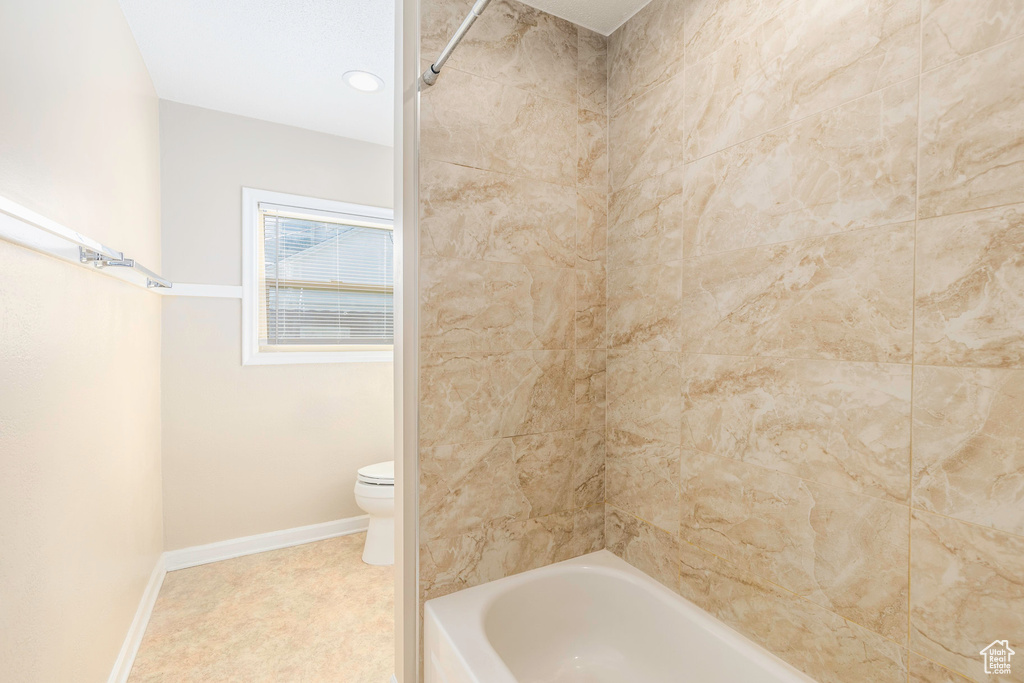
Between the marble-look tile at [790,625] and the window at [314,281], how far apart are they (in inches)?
86.8

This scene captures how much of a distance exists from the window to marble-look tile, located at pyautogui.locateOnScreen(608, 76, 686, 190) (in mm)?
1452

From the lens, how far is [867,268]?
98 cm

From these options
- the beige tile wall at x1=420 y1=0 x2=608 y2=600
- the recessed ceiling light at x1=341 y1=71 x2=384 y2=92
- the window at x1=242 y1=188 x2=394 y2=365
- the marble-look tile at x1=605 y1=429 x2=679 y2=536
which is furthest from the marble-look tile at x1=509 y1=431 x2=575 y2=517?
the recessed ceiling light at x1=341 y1=71 x2=384 y2=92

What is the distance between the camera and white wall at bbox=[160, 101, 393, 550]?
244 centimetres

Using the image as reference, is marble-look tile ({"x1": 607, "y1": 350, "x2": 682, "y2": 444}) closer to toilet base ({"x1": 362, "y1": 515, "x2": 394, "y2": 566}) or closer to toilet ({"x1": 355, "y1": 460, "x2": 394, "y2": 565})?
toilet ({"x1": 355, "y1": 460, "x2": 394, "y2": 565})

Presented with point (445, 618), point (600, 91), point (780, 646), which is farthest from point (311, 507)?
point (600, 91)

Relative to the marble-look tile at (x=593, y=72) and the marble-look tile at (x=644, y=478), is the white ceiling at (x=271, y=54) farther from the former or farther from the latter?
the marble-look tile at (x=644, y=478)

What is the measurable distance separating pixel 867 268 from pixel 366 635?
2.17m

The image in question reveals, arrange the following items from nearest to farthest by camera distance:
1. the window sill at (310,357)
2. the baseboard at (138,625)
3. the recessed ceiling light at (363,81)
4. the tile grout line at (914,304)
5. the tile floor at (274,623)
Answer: the tile grout line at (914,304) → the baseboard at (138,625) → the tile floor at (274,623) → the recessed ceiling light at (363,81) → the window sill at (310,357)

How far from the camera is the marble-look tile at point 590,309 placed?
1647 millimetres

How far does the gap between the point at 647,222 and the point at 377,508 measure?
197 cm

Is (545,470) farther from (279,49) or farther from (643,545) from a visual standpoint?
(279,49)

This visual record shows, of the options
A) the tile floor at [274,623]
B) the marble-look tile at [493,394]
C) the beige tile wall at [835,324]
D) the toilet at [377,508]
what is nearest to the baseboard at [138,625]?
the tile floor at [274,623]

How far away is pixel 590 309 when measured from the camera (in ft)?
5.48
